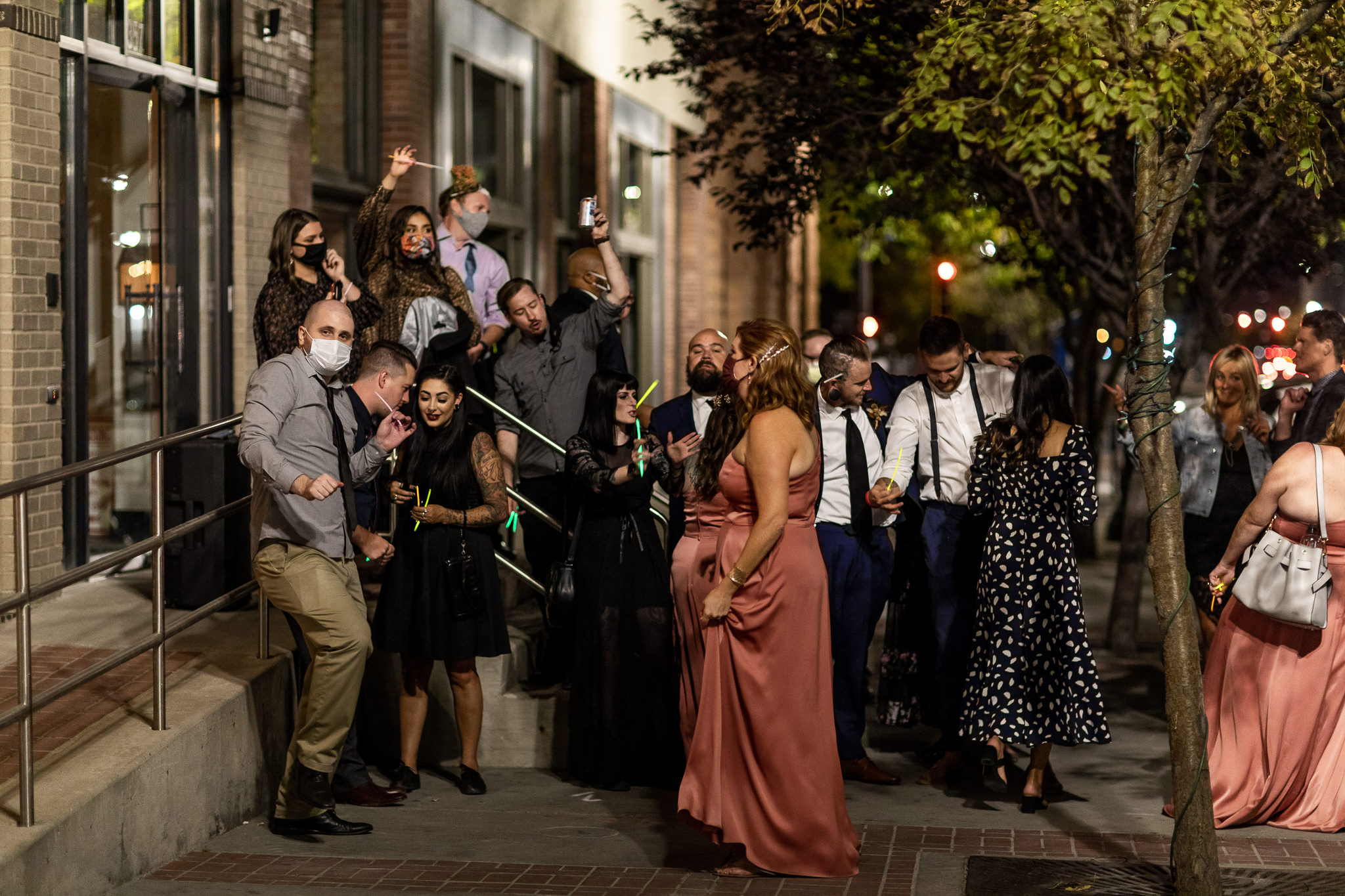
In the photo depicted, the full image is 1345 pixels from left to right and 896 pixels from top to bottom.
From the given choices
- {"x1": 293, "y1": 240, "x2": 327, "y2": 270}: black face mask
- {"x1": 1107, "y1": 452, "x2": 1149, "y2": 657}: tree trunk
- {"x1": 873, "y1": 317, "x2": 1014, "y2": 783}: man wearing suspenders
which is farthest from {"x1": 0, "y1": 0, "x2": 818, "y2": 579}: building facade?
{"x1": 1107, "y1": 452, "x2": 1149, "y2": 657}: tree trunk

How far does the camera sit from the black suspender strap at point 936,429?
8.16 metres

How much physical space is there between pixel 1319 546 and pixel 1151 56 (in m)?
2.45

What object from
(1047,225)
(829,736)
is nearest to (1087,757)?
(829,736)

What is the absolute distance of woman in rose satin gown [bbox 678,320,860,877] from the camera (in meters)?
6.29

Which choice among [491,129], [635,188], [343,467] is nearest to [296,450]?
[343,467]

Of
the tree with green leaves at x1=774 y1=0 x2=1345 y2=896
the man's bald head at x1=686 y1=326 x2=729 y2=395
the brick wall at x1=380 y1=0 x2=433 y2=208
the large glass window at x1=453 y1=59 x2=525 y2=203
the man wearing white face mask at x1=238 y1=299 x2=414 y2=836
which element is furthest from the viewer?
the large glass window at x1=453 y1=59 x2=525 y2=203

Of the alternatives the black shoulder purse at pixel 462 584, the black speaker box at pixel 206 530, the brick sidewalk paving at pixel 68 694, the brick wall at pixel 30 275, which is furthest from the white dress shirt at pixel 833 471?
the brick wall at pixel 30 275

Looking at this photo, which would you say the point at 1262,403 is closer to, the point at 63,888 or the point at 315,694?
the point at 315,694

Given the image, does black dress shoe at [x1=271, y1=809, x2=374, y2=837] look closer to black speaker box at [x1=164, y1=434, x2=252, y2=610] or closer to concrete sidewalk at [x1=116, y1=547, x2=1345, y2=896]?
concrete sidewalk at [x1=116, y1=547, x2=1345, y2=896]

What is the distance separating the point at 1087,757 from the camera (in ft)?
28.9

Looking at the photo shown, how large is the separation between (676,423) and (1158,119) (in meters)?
2.76

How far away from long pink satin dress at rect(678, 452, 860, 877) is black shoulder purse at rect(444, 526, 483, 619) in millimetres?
1669

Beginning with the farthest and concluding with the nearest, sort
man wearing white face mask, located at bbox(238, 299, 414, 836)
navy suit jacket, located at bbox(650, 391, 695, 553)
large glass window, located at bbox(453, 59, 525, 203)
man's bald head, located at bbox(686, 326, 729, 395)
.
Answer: large glass window, located at bbox(453, 59, 525, 203), navy suit jacket, located at bbox(650, 391, 695, 553), man's bald head, located at bbox(686, 326, 729, 395), man wearing white face mask, located at bbox(238, 299, 414, 836)

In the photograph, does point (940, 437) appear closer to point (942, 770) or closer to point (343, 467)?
point (942, 770)
